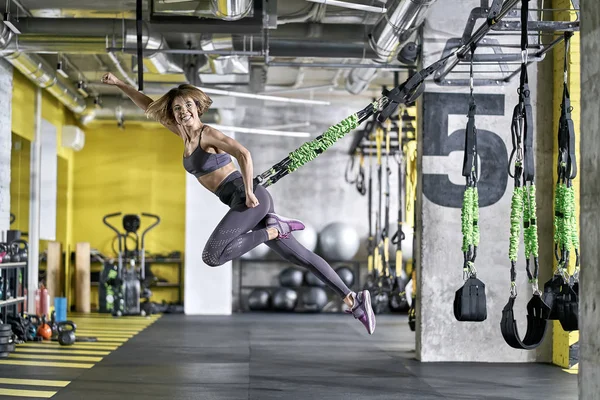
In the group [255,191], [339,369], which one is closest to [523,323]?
[339,369]

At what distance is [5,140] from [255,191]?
649cm

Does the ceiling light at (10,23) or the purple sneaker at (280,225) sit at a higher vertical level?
the ceiling light at (10,23)

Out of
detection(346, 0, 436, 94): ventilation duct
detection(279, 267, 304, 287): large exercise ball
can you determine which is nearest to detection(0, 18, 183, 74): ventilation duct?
detection(346, 0, 436, 94): ventilation duct

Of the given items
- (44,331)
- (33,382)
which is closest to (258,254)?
(44,331)

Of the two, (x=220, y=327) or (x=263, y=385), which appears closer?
(x=263, y=385)

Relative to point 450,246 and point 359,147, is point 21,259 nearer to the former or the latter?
point 450,246

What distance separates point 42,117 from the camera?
12.9 meters

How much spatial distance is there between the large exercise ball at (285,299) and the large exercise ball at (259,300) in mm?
147

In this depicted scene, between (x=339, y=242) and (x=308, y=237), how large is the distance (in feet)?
1.66

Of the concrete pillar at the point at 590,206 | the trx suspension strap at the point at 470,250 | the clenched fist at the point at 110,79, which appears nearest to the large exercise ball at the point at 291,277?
the trx suspension strap at the point at 470,250

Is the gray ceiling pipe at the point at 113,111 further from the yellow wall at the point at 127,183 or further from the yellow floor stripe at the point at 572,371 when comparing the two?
the yellow floor stripe at the point at 572,371

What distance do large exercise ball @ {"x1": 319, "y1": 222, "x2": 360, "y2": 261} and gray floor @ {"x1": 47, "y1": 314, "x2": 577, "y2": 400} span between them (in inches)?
141

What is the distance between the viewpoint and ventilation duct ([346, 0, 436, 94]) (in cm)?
701

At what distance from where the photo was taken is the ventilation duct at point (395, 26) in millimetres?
7012
